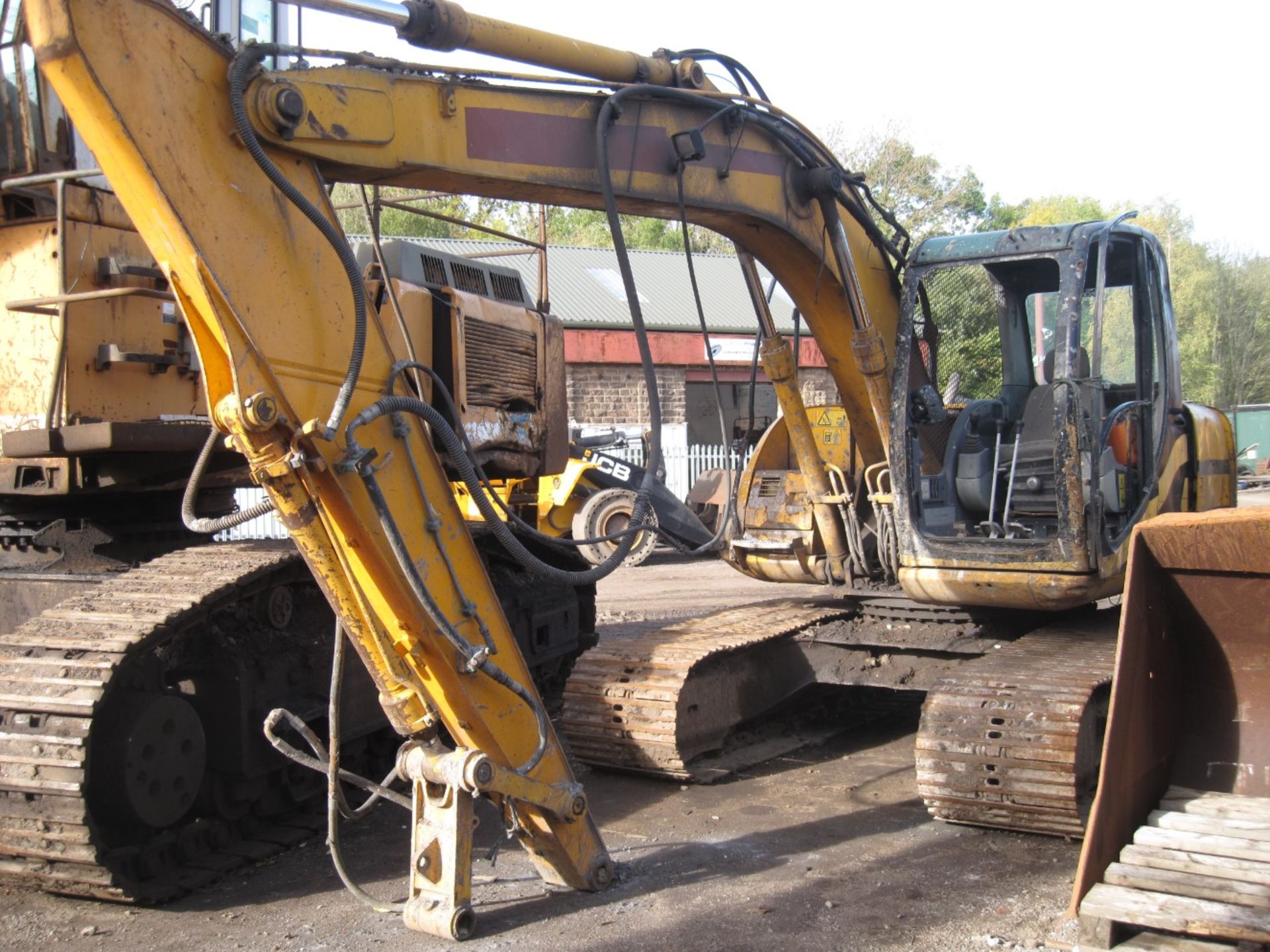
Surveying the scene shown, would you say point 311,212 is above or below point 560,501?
above

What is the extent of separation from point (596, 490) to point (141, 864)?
9.86 m

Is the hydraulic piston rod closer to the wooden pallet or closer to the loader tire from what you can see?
the wooden pallet

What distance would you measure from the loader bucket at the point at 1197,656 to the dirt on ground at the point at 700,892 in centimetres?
66

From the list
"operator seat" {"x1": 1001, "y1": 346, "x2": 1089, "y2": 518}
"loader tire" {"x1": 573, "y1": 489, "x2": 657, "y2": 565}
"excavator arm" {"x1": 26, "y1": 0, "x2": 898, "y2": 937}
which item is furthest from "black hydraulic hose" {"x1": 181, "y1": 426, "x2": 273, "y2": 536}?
"loader tire" {"x1": 573, "y1": 489, "x2": 657, "y2": 565}

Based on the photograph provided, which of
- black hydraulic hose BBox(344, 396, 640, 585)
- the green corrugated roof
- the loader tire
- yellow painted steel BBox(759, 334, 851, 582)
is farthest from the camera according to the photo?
the green corrugated roof

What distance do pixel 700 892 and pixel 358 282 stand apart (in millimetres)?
2539

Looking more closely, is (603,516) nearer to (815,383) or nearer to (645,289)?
(815,383)

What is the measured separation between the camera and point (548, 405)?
7.32 m

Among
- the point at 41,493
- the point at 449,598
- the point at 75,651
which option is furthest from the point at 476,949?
the point at 41,493

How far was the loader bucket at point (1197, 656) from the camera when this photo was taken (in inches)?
179

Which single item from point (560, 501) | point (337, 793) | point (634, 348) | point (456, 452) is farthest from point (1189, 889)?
point (634, 348)

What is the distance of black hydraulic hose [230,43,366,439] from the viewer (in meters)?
4.02

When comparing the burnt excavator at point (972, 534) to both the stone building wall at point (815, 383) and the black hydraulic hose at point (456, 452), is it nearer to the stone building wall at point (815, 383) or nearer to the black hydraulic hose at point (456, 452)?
the black hydraulic hose at point (456, 452)

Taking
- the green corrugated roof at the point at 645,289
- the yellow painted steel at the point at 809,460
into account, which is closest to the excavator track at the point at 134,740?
the yellow painted steel at the point at 809,460
